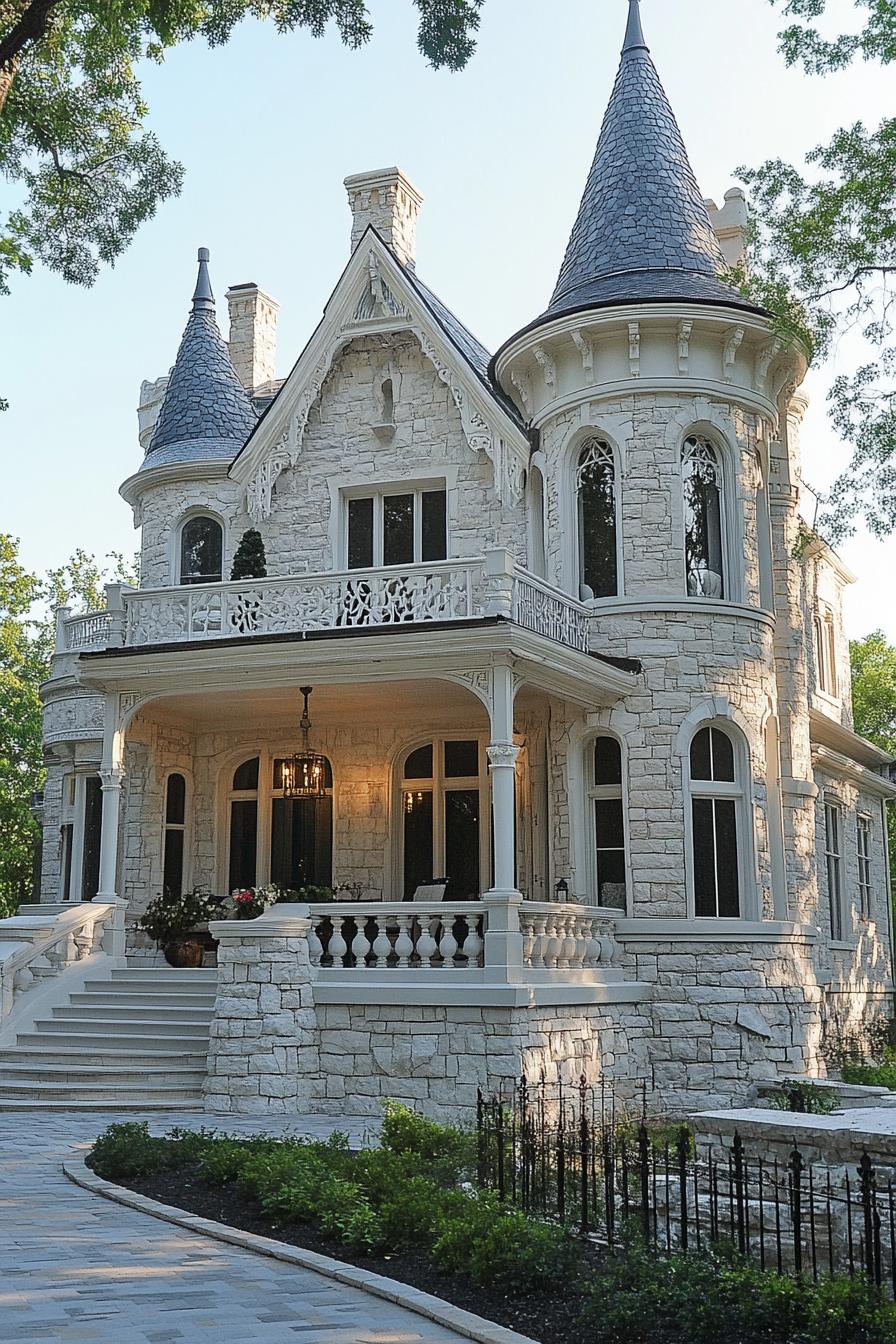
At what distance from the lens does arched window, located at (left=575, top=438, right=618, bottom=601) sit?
18719 mm

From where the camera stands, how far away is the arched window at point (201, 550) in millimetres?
22484

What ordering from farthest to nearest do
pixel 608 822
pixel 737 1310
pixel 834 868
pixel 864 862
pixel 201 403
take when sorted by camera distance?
pixel 864 862, pixel 201 403, pixel 834 868, pixel 608 822, pixel 737 1310

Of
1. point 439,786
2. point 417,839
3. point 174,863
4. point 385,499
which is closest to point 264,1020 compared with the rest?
point 417,839

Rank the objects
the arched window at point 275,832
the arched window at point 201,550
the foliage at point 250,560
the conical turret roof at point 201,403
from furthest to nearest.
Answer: the conical turret roof at point 201,403 → the arched window at point 201,550 → the arched window at point 275,832 → the foliage at point 250,560

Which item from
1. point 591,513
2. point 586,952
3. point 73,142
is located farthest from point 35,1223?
point 591,513

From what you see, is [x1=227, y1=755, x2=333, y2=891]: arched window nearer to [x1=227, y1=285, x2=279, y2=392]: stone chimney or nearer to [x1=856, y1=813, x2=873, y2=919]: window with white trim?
[x1=227, y1=285, x2=279, y2=392]: stone chimney

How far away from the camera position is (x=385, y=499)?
20781mm

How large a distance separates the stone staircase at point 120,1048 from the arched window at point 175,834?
10.7ft

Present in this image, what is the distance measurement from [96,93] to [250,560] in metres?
6.31

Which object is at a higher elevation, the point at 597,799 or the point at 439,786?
the point at 439,786

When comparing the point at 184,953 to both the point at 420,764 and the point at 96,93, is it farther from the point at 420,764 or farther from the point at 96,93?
the point at 96,93

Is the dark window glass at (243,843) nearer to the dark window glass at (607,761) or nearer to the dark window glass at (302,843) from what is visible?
the dark window glass at (302,843)

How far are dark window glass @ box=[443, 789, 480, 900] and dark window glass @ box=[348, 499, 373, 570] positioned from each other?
3.73 metres

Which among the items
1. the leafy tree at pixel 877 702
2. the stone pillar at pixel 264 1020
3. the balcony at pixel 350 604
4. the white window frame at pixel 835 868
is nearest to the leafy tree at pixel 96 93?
the balcony at pixel 350 604
